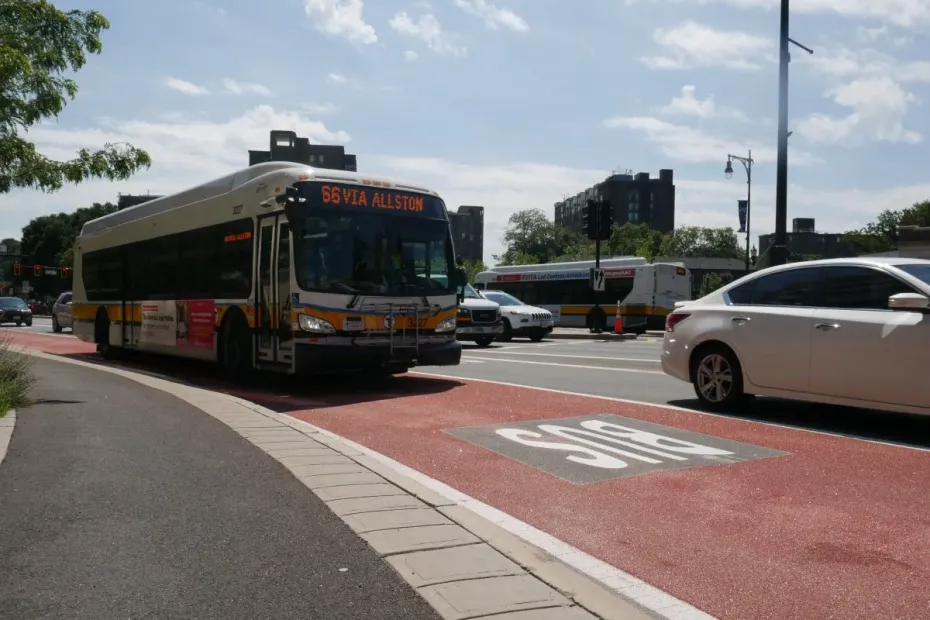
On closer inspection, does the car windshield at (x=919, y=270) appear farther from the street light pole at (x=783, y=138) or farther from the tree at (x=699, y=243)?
the tree at (x=699, y=243)

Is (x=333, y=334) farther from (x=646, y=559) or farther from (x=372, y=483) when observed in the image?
(x=646, y=559)

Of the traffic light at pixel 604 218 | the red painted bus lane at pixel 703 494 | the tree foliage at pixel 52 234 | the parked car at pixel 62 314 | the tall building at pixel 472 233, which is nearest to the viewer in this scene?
the red painted bus lane at pixel 703 494

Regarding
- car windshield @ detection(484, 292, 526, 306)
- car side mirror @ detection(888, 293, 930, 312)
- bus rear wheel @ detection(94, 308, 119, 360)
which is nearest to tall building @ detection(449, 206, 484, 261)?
car windshield @ detection(484, 292, 526, 306)

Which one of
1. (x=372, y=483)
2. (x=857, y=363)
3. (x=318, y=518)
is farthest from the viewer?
(x=857, y=363)

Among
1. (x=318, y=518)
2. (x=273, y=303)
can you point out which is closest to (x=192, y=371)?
(x=273, y=303)

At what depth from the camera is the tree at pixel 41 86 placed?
1030 centimetres

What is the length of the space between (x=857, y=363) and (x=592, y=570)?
4760 millimetres

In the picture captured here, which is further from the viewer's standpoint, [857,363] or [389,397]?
[389,397]

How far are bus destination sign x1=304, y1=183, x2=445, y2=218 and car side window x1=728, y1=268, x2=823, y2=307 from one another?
4.98 meters

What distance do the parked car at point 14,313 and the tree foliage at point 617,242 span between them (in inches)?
2781

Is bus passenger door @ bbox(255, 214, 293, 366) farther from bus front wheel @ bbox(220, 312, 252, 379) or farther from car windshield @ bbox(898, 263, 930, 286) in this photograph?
car windshield @ bbox(898, 263, 930, 286)

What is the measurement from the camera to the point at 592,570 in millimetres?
4125

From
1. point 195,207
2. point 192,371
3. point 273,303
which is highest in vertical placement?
point 195,207

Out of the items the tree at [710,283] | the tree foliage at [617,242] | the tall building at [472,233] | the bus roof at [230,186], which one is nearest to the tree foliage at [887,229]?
the tree at [710,283]
